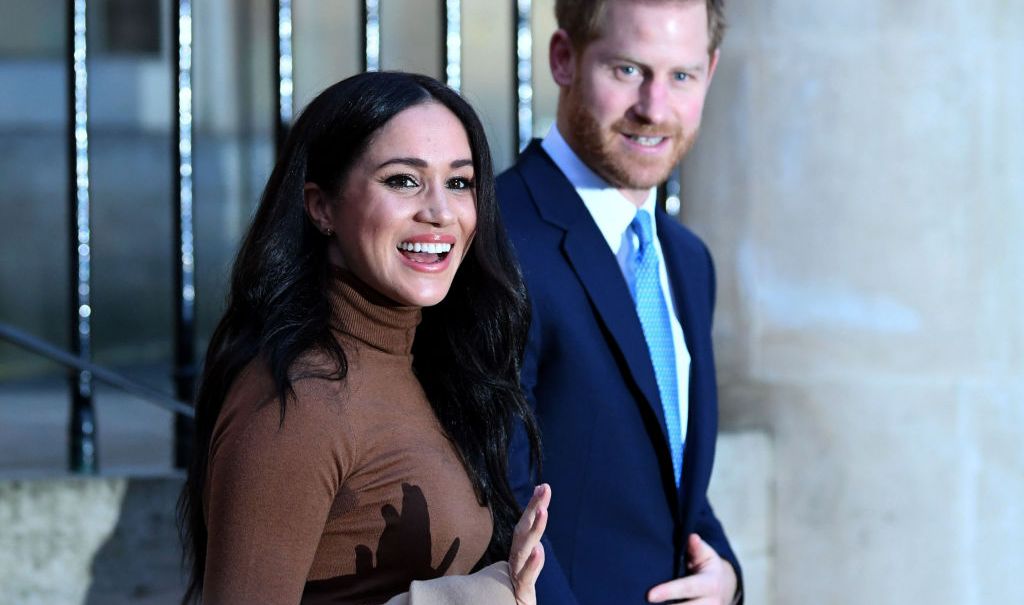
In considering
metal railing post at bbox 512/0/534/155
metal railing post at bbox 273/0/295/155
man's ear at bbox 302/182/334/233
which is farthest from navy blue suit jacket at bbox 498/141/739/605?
metal railing post at bbox 512/0/534/155

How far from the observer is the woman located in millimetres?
1903

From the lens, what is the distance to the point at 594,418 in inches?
104

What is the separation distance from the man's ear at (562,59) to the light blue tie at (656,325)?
0.29 metres

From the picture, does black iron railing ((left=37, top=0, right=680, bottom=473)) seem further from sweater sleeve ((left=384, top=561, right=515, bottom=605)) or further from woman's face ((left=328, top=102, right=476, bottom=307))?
sweater sleeve ((left=384, top=561, right=515, bottom=605))

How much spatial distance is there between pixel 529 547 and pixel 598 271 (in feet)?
2.84

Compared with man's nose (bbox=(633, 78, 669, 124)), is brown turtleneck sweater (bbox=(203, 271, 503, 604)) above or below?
below

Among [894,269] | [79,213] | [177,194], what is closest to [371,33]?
[177,194]

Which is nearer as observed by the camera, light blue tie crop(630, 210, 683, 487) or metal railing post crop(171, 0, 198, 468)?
light blue tie crop(630, 210, 683, 487)

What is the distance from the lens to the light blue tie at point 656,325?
9.11 ft

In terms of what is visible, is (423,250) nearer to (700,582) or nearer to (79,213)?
(700,582)

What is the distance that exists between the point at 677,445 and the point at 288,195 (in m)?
0.97

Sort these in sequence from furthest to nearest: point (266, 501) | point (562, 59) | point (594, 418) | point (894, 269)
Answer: point (894, 269)
point (562, 59)
point (594, 418)
point (266, 501)

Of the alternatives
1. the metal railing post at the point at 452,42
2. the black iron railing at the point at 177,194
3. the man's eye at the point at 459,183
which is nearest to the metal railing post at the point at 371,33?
the black iron railing at the point at 177,194

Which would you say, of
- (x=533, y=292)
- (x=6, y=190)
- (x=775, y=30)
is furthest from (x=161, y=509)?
(x=6, y=190)
